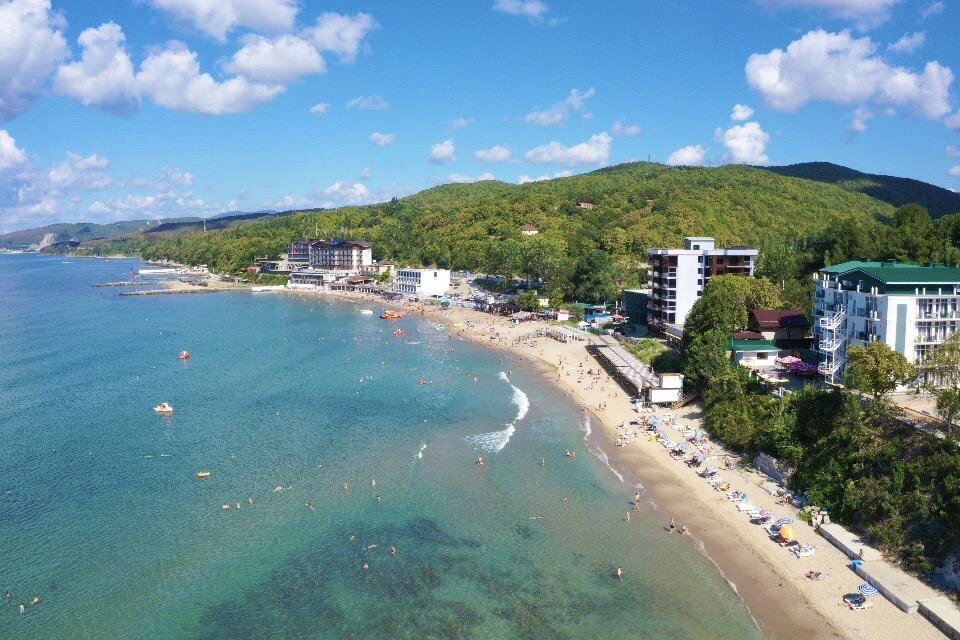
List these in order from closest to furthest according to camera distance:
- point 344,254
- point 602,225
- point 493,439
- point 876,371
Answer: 1. point 876,371
2. point 493,439
3. point 602,225
4. point 344,254

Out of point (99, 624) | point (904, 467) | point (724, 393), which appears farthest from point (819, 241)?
point (99, 624)

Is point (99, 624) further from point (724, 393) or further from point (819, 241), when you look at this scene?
point (819, 241)

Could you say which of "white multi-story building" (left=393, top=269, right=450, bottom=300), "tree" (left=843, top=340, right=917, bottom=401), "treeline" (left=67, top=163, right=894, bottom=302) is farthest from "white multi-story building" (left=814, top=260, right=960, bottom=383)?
"white multi-story building" (left=393, top=269, right=450, bottom=300)

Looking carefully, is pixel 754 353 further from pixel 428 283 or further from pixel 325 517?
pixel 428 283

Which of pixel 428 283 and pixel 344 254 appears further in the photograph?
pixel 344 254

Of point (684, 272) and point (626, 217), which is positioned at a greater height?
point (626, 217)

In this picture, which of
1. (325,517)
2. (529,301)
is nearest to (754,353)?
(325,517)
